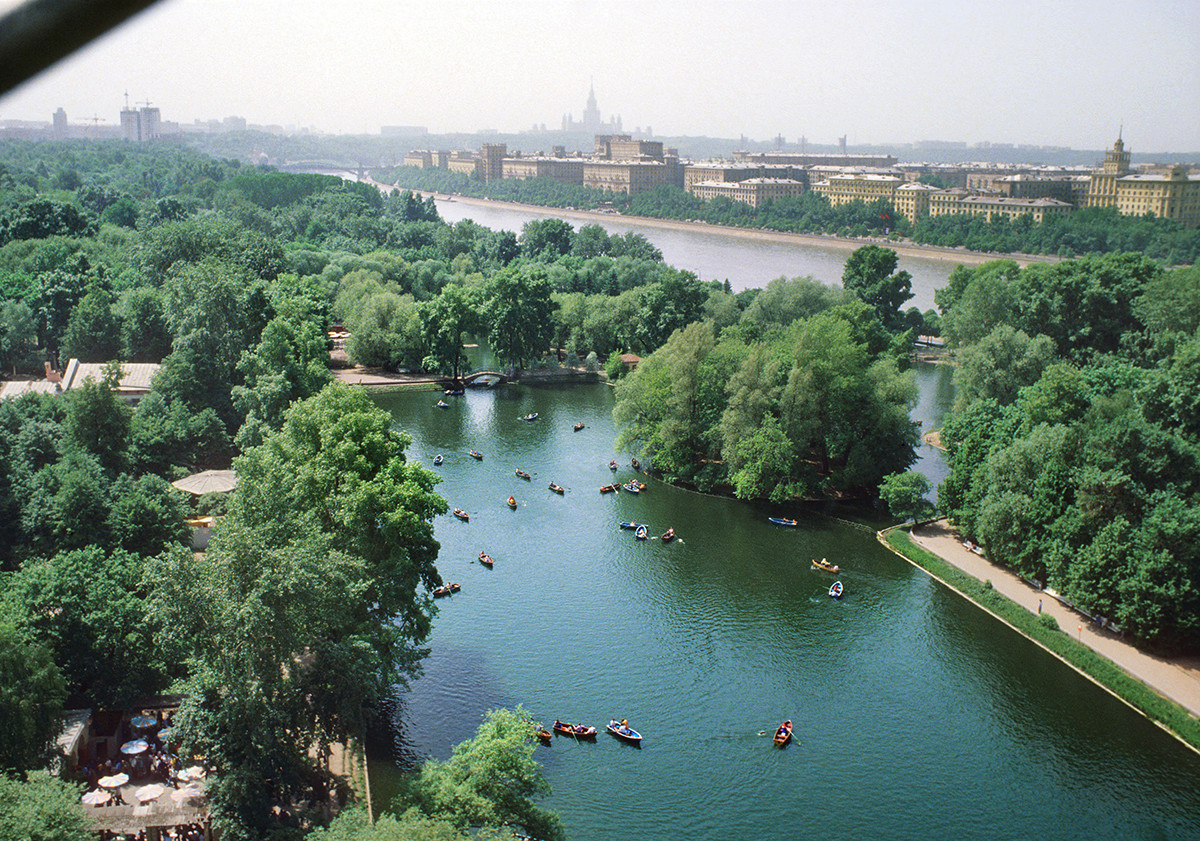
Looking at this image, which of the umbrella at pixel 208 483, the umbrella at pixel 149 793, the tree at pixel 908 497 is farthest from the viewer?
the tree at pixel 908 497

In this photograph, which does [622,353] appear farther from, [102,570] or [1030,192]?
[1030,192]

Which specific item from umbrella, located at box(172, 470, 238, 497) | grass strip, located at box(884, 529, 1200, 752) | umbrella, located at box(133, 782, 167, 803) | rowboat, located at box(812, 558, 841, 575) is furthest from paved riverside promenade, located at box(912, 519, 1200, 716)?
umbrella, located at box(172, 470, 238, 497)

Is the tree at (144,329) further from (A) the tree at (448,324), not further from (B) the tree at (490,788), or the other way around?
(B) the tree at (490,788)

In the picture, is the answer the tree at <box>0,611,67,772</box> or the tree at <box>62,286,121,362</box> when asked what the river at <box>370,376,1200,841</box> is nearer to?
the tree at <box>0,611,67,772</box>

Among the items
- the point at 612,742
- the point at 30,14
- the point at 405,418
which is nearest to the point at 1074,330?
the point at 405,418

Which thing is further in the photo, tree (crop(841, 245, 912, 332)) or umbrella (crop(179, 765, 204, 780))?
tree (crop(841, 245, 912, 332))

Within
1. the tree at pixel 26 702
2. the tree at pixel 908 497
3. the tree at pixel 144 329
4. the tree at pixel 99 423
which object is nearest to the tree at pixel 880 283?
the tree at pixel 908 497

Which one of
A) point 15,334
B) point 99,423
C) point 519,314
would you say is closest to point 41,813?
point 99,423
